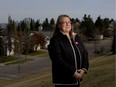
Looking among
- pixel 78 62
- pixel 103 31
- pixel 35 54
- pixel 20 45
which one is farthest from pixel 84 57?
pixel 103 31

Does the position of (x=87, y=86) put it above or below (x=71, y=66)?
below

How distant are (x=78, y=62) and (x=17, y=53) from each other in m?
54.1

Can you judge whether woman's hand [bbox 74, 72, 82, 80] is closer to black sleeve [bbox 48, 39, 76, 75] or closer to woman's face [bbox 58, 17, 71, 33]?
black sleeve [bbox 48, 39, 76, 75]

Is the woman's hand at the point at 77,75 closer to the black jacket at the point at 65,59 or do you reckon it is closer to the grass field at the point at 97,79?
the black jacket at the point at 65,59

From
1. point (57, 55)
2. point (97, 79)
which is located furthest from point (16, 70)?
point (57, 55)

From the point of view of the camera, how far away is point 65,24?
14.5 ft

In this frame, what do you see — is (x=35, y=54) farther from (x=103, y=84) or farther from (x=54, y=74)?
Answer: (x=54, y=74)

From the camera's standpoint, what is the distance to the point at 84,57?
4348 mm

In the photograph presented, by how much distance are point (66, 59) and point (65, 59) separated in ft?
0.05

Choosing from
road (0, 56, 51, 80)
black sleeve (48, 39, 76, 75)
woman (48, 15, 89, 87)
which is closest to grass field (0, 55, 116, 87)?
woman (48, 15, 89, 87)

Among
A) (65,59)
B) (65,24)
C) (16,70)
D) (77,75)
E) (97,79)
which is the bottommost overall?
(16,70)

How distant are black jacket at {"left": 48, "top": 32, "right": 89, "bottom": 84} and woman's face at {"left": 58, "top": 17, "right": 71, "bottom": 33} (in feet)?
0.48

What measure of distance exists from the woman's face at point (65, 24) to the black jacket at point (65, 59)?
0.48 feet

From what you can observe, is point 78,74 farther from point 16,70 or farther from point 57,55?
point 16,70
